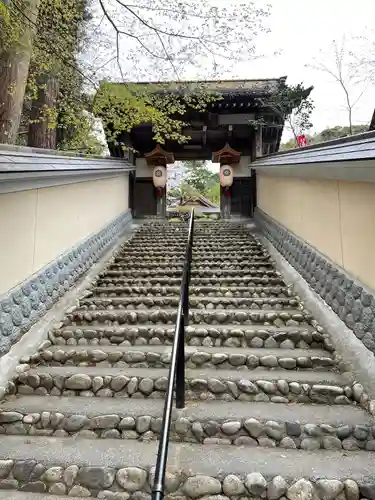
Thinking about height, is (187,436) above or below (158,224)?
below

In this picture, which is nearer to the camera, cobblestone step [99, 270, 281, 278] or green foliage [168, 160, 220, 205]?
cobblestone step [99, 270, 281, 278]

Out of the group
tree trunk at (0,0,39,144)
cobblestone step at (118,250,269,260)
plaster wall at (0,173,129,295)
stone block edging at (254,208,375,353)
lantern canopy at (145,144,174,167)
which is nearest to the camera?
stone block edging at (254,208,375,353)

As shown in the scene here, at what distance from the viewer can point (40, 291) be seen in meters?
3.69

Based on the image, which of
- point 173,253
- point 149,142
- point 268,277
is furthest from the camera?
point 149,142

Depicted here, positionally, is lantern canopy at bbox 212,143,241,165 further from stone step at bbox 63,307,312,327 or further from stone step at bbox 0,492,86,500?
stone step at bbox 0,492,86,500

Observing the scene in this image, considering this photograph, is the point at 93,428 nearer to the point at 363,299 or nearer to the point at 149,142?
the point at 363,299

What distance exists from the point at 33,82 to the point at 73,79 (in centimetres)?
84

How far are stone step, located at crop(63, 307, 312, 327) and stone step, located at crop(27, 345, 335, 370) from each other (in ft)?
1.56

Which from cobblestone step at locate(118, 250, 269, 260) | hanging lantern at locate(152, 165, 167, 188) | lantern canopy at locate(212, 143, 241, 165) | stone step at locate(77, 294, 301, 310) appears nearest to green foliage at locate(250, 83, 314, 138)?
lantern canopy at locate(212, 143, 241, 165)

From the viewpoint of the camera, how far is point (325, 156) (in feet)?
11.2

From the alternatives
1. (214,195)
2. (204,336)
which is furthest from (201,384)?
(214,195)

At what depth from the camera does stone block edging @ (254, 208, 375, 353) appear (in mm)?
2809

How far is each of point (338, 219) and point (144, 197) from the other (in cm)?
845

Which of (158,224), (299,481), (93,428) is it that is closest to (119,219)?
(158,224)
